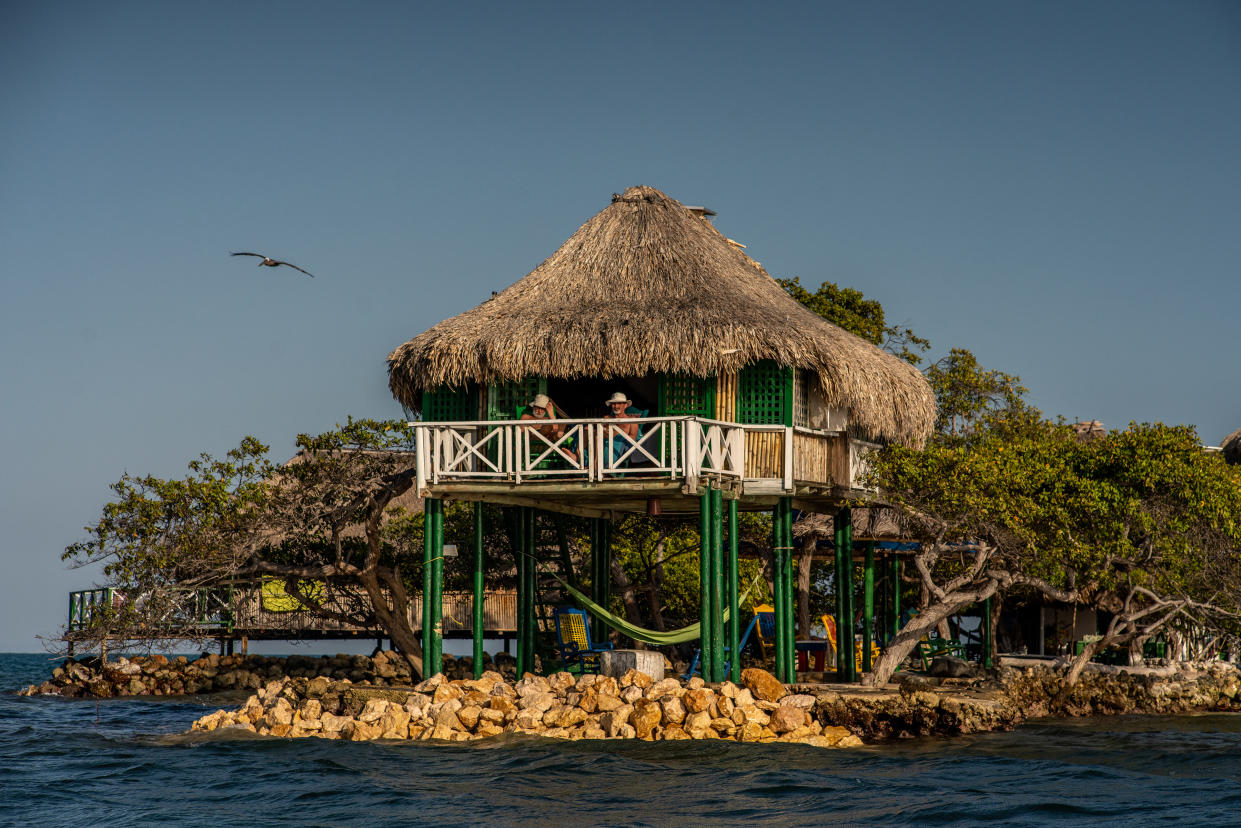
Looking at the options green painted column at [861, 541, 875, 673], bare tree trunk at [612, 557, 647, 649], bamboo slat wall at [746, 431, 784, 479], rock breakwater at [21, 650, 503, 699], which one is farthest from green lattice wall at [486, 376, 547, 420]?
rock breakwater at [21, 650, 503, 699]

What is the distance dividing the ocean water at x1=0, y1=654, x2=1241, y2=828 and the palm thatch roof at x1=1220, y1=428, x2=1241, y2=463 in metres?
11.5

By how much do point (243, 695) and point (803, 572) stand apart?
9.36 m

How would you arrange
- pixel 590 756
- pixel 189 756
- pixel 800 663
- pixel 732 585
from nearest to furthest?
pixel 590 756 < pixel 189 756 < pixel 732 585 < pixel 800 663

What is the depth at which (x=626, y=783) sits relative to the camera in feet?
38.4

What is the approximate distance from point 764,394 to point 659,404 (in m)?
1.20

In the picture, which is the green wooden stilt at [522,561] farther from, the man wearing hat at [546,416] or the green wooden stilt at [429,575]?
the man wearing hat at [546,416]

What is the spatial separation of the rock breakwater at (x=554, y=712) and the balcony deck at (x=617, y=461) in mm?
1967

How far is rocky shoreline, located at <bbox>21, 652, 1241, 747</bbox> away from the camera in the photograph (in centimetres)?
1321

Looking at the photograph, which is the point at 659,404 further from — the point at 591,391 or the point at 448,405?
the point at 591,391

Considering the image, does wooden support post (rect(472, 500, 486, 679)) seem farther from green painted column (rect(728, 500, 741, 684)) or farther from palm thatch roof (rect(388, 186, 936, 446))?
green painted column (rect(728, 500, 741, 684))

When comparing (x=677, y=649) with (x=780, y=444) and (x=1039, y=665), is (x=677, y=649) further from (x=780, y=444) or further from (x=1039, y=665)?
(x=780, y=444)

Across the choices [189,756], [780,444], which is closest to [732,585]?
[780,444]

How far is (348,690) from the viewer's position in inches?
586

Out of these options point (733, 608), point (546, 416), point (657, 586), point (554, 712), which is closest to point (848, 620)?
point (733, 608)
